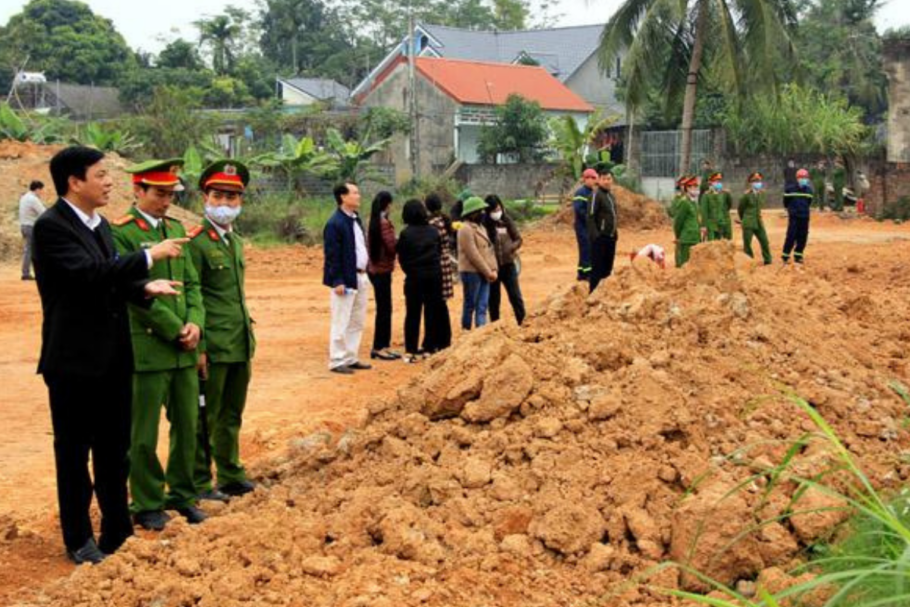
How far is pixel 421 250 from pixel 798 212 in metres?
8.17

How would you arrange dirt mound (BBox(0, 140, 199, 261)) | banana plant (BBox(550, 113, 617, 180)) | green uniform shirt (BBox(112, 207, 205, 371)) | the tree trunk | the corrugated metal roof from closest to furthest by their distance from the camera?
1. green uniform shirt (BBox(112, 207, 205, 371))
2. dirt mound (BBox(0, 140, 199, 261))
3. the tree trunk
4. banana plant (BBox(550, 113, 617, 180))
5. the corrugated metal roof

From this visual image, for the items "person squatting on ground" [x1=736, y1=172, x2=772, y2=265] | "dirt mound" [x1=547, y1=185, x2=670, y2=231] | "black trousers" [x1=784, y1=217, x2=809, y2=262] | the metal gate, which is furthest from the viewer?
the metal gate

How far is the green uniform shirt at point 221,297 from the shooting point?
5918mm

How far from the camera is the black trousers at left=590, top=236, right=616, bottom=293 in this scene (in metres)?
11.9

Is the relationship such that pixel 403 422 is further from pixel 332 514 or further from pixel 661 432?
pixel 661 432

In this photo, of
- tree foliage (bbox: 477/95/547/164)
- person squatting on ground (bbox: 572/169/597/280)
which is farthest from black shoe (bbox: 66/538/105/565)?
tree foliage (bbox: 477/95/547/164)

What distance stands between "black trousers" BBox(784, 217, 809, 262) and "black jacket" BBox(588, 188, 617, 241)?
580 centimetres

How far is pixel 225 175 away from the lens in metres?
6.00

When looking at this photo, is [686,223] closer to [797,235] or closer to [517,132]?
[797,235]

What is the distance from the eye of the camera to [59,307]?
16.3 feet

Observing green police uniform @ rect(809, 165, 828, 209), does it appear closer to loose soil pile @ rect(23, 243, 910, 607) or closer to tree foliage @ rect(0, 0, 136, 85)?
loose soil pile @ rect(23, 243, 910, 607)

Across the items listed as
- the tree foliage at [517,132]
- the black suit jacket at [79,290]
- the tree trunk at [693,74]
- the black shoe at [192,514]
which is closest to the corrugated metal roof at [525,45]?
the tree foliage at [517,132]

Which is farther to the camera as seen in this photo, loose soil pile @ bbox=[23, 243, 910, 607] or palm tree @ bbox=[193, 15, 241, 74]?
palm tree @ bbox=[193, 15, 241, 74]

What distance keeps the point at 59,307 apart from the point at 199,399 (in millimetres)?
1171
